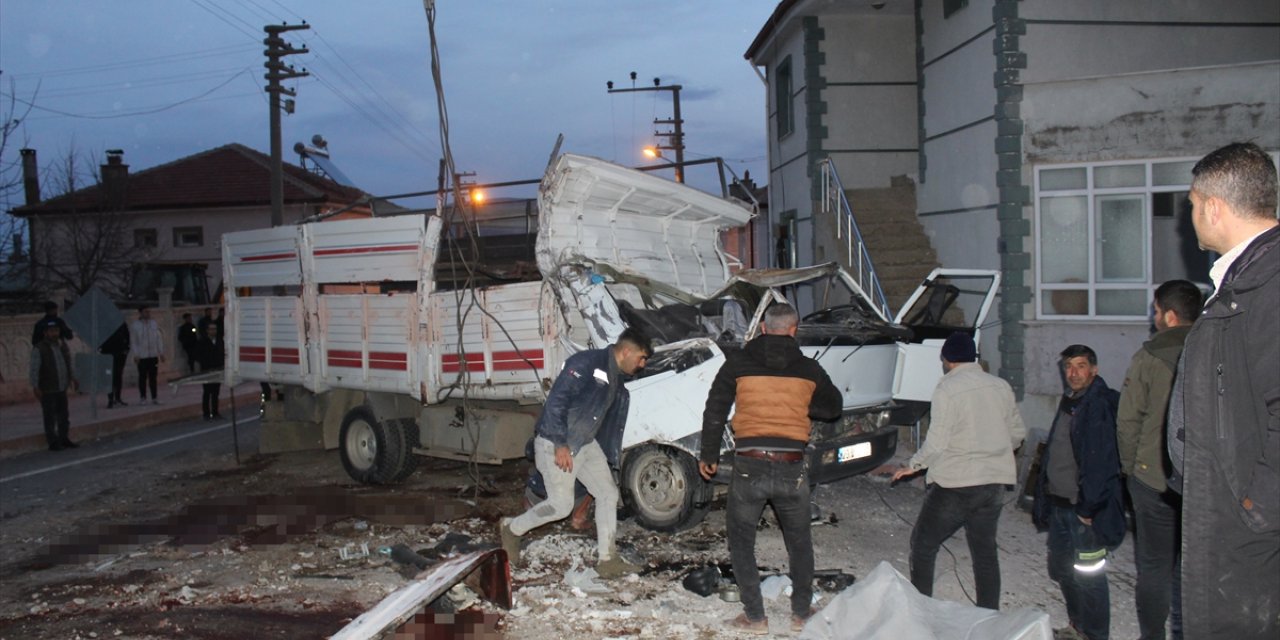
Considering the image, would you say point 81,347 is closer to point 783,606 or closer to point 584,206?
point 584,206

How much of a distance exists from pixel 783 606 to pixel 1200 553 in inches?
141

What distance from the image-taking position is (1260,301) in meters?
2.29

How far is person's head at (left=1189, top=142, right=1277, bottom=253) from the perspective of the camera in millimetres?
2492

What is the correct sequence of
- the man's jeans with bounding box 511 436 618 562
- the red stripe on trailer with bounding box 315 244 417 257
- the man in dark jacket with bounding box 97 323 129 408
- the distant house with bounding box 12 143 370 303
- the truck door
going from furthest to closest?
the distant house with bounding box 12 143 370 303, the man in dark jacket with bounding box 97 323 129 408, the red stripe on trailer with bounding box 315 244 417 257, the truck door, the man's jeans with bounding box 511 436 618 562

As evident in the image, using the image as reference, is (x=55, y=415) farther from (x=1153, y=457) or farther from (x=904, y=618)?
(x=1153, y=457)

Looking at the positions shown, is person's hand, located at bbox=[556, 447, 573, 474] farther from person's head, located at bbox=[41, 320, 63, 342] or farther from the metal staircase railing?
person's head, located at bbox=[41, 320, 63, 342]

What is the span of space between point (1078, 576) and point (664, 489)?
3.08 m

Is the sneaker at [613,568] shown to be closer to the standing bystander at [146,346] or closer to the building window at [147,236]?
the standing bystander at [146,346]

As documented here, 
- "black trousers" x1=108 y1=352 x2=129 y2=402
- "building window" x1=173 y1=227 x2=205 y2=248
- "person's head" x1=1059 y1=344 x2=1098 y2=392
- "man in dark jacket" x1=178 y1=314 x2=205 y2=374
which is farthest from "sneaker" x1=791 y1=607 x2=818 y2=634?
"building window" x1=173 y1=227 x2=205 y2=248

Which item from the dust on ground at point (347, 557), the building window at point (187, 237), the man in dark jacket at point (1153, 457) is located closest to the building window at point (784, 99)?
the dust on ground at point (347, 557)

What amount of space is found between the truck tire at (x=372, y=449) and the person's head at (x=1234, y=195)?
767cm

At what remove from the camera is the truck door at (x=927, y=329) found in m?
8.41

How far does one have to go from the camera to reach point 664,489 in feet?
23.7

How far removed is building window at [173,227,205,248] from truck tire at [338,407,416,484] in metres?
33.2
